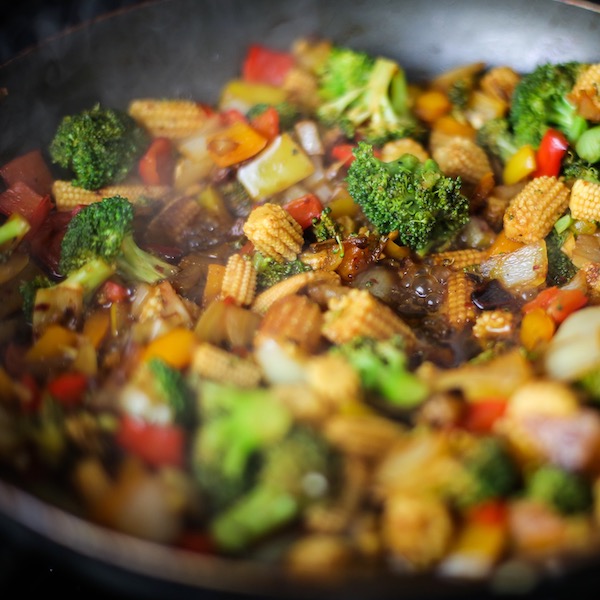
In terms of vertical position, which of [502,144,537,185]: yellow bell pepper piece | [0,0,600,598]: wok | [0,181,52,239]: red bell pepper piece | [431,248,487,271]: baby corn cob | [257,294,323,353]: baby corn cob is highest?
[0,0,600,598]: wok

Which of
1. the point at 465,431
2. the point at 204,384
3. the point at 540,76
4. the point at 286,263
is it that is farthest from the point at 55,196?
the point at 540,76

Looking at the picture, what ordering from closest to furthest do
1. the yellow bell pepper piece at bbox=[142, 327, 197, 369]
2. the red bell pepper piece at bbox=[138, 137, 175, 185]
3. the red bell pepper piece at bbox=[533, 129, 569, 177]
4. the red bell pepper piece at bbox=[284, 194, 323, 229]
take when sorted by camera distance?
1. the yellow bell pepper piece at bbox=[142, 327, 197, 369]
2. the red bell pepper piece at bbox=[284, 194, 323, 229]
3. the red bell pepper piece at bbox=[533, 129, 569, 177]
4. the red bell pepper piece at bbox=[138, 137, 175, 185]

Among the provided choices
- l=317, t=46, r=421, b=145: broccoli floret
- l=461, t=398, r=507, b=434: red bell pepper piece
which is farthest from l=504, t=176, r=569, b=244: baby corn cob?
l=461, t=398, r=507, b=434: red bell pepper piece

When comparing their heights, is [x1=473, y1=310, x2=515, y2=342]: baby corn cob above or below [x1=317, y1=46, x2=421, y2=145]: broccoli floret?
below

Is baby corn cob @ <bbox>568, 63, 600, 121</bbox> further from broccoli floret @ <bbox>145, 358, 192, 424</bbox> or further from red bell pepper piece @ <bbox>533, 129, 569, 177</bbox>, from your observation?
broccoli floret @ <bbox>145, 358, 192, 424</bbox>

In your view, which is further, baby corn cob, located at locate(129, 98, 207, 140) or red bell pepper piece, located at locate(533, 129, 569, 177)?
Result: baby corn cob, located at locate(129, 98, 207, 140)

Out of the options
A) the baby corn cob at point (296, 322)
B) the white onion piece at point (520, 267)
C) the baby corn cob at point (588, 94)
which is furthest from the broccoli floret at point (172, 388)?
the baby corn cob at point (588, 94)
